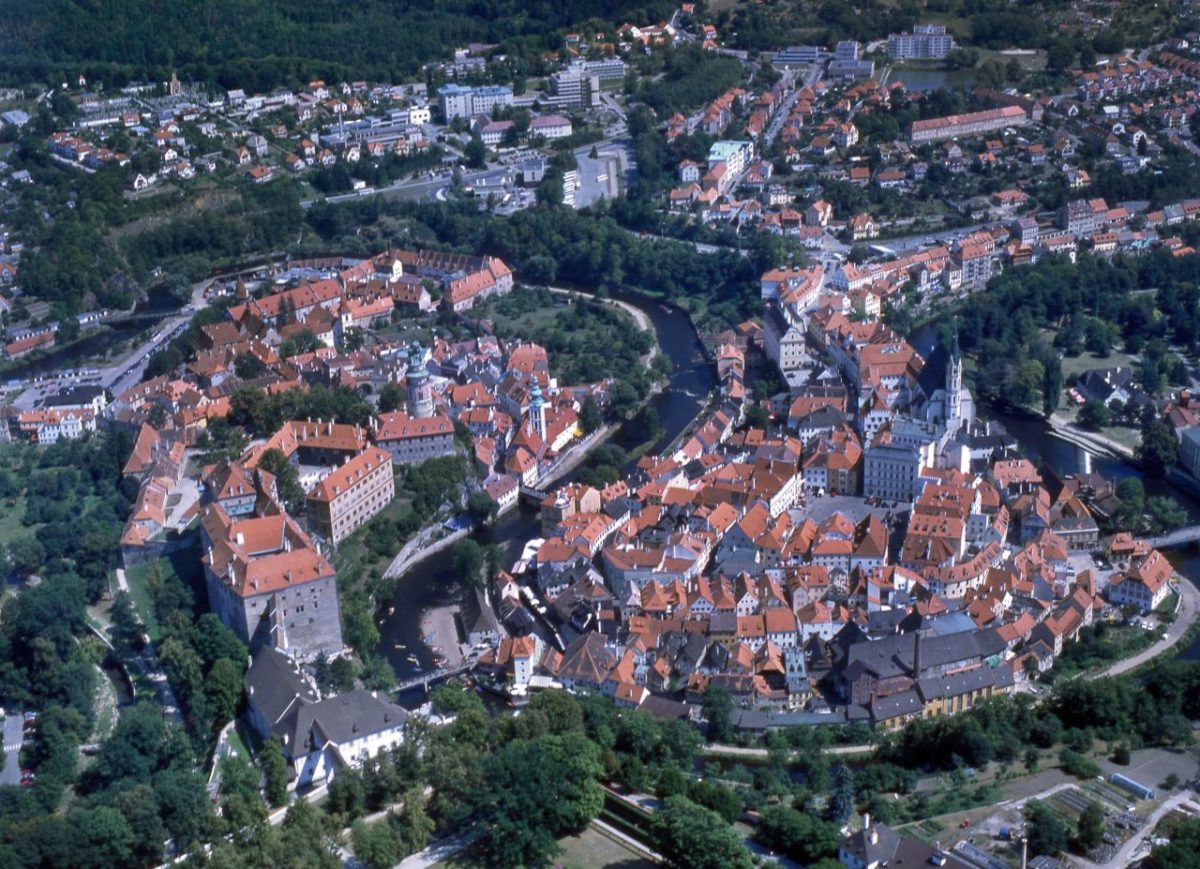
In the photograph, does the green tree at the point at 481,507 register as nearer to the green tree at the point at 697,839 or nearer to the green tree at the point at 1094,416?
the green tree at the point at 697,839

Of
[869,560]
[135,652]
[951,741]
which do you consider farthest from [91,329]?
[951,741]

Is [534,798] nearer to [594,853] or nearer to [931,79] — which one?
[594,853]

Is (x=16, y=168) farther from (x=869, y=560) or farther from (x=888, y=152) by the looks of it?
(x=869, y=560)

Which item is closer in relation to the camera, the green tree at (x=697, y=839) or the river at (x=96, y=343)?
the green tree at (x=697, y=839)

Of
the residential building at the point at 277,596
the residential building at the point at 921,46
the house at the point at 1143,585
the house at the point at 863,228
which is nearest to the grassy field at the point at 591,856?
the residential building at the point at 277,596

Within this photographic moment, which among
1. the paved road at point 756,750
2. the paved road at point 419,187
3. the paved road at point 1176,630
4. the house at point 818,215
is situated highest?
the paved road at point 419,187

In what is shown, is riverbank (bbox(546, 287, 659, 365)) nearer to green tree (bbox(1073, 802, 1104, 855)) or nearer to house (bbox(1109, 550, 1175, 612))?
house (bbox(1109, 550, 1175, 612))
